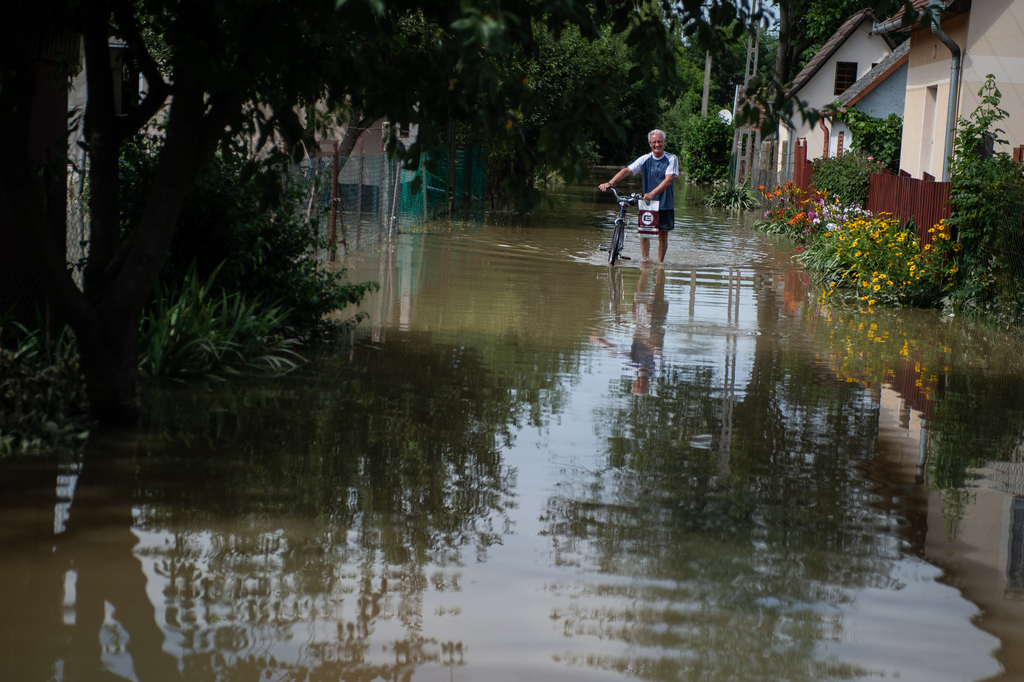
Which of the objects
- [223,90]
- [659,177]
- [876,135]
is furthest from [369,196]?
[876,135]

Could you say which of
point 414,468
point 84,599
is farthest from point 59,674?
point 414,468

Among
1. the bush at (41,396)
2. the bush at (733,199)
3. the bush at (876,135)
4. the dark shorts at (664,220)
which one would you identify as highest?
the bush at (876,135)

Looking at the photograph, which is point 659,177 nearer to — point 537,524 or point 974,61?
point 974,61

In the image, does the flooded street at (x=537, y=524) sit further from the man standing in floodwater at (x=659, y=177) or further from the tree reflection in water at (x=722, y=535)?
the man standing in floodwater at (x=659, y=177)

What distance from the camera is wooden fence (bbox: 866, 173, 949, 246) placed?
502 inches

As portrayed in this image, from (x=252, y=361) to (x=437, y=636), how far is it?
4.46 metres

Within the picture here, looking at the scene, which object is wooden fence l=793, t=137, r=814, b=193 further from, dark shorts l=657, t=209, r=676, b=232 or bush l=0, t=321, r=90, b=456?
bush l=0, t=321, r=90, b=456

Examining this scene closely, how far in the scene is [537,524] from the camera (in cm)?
513

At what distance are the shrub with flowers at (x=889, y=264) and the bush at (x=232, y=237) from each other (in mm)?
6963

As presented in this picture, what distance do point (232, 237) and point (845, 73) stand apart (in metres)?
38.1

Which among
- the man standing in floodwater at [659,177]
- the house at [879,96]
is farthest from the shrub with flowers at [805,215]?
the house at [879,96]

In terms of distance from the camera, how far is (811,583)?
4.51 metres

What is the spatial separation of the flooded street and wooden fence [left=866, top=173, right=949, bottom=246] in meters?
3.93

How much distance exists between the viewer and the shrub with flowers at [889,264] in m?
12.5
